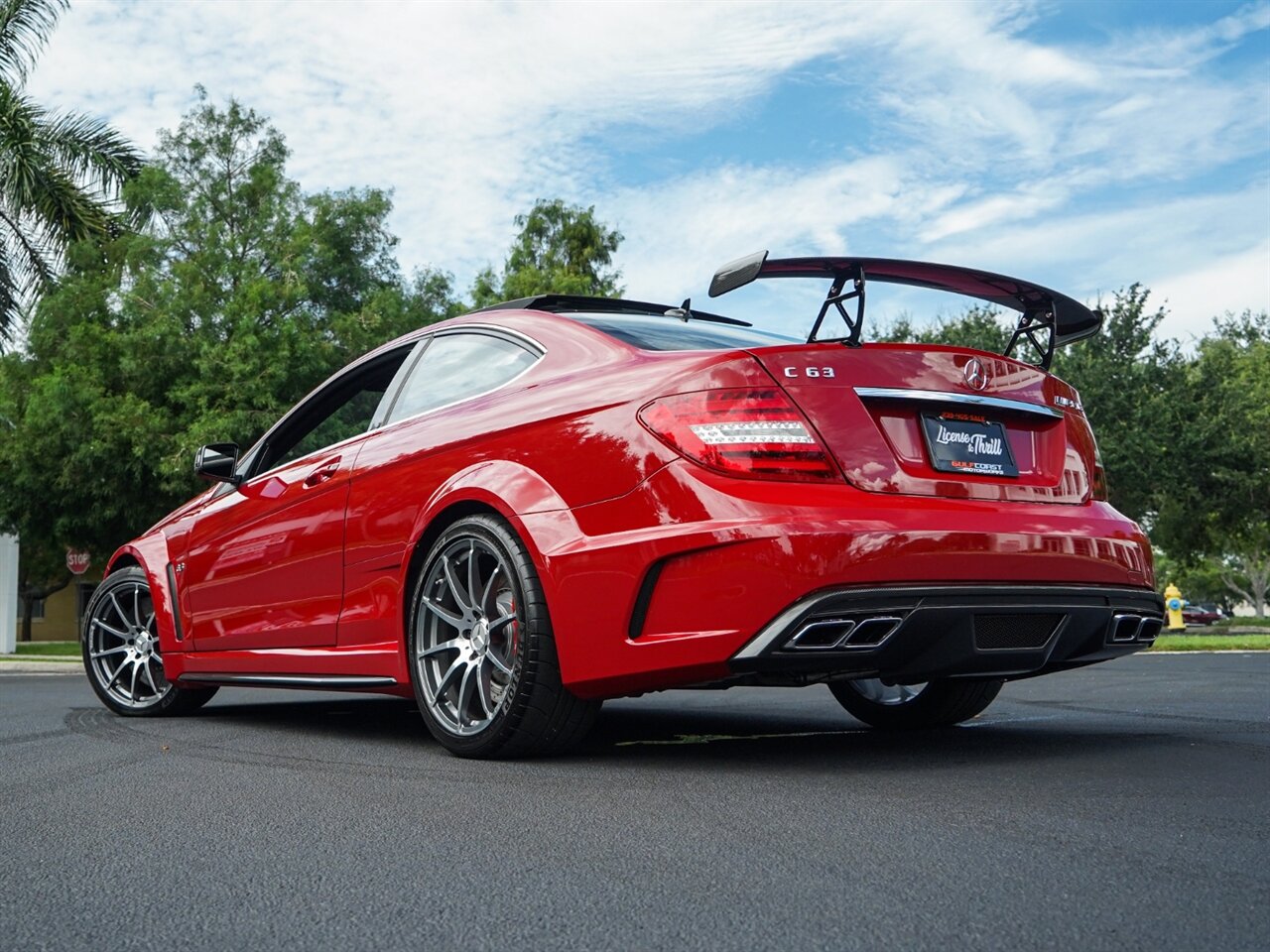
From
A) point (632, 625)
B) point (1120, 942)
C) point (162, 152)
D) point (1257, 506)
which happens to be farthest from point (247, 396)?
point (1257, 506)

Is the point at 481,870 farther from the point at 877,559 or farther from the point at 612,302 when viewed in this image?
the point at 612,302

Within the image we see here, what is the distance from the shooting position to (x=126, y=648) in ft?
22.6

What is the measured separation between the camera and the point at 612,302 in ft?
17.7

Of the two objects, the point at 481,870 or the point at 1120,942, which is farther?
the point at 481,870

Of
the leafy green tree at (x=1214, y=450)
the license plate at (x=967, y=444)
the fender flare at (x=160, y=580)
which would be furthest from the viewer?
the leafy green tree at (x=1214, y=450)

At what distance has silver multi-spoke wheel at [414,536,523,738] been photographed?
438cm

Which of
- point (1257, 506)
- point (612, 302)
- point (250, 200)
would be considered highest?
point (250, 200)

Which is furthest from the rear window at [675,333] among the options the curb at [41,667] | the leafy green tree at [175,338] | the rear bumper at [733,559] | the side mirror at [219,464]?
the leafy green tree at [175,338]

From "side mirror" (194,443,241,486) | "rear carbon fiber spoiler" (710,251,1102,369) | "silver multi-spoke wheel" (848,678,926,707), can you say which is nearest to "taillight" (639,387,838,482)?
"rear carbon fiber spoiler" (710,251,1102,369)

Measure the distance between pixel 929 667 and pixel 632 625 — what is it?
2.89ft

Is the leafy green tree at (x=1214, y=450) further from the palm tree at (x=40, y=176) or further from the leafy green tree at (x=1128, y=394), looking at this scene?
the palm tree at (x=40, y=176)

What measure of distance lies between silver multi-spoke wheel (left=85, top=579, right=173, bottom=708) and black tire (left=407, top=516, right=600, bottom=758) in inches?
104

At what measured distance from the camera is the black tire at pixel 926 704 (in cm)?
538

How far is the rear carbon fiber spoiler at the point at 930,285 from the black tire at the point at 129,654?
3966 millimetres
